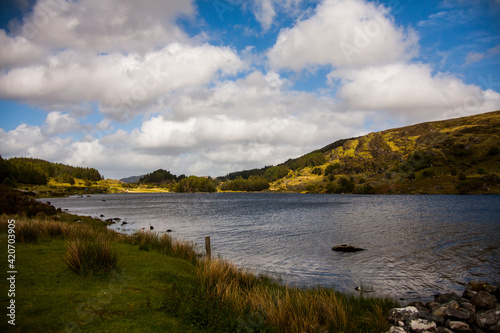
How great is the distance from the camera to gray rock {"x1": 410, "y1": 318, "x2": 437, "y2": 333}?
9.42 metres

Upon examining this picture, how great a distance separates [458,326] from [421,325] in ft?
4.65

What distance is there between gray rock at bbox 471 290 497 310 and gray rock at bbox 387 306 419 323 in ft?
12.0

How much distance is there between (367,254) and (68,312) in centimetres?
2464

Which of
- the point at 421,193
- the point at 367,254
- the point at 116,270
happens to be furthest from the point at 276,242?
the point at 421,193

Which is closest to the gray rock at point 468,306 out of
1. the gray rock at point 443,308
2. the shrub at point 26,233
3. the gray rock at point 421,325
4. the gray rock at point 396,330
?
the gray rock at point 443,308

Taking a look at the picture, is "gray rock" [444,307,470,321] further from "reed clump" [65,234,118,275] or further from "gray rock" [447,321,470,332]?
"reed clump" [65,234,118,275]

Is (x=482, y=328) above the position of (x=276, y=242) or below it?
above

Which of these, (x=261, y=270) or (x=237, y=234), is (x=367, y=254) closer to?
(x=261, y=270)

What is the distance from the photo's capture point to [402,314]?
1041cm

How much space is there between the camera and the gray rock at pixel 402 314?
10188mm

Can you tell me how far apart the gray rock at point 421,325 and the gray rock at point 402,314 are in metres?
Answer: 0.34

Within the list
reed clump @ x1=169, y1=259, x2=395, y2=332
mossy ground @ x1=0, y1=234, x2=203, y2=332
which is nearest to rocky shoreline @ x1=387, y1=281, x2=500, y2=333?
reed clump @ x1=169, y1=259, x2=395, y2=332

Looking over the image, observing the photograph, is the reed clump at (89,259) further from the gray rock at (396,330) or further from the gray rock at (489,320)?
the gray rock at (489,320)

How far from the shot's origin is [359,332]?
31.4 ft
